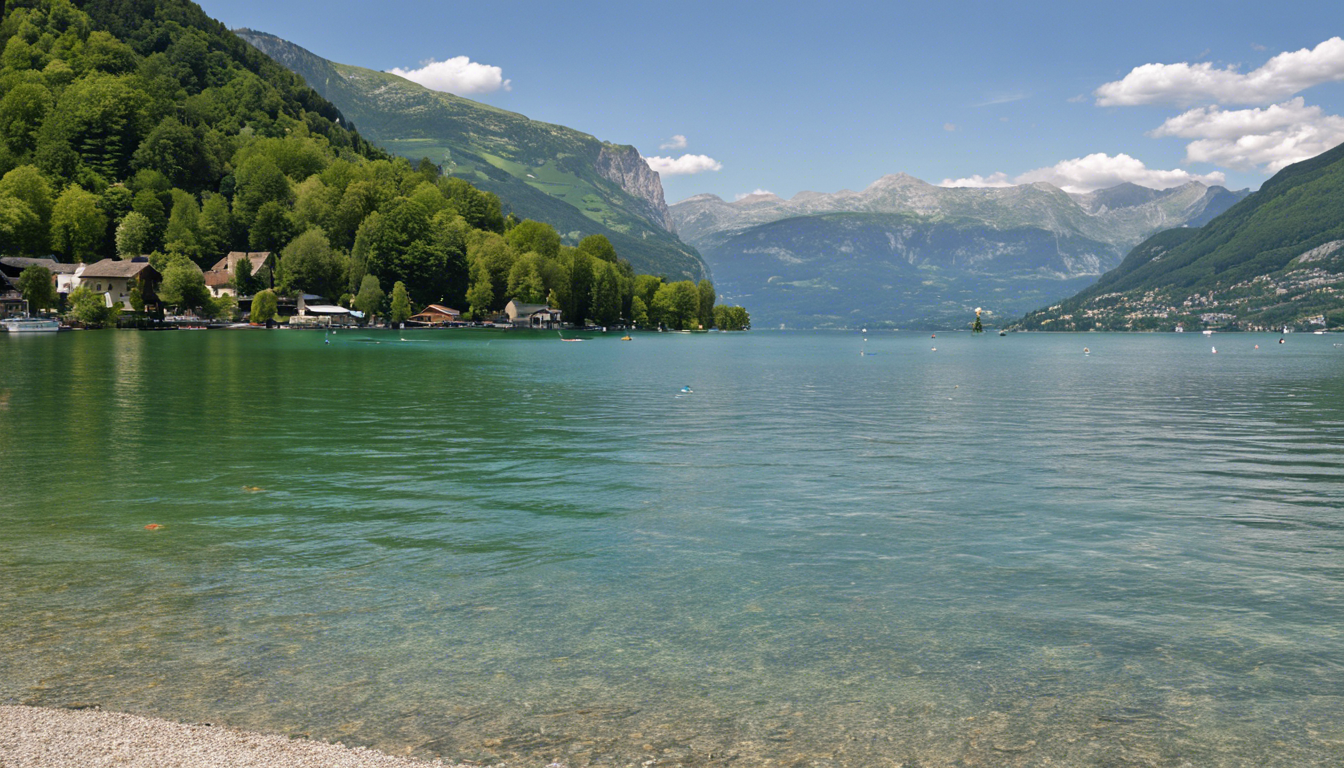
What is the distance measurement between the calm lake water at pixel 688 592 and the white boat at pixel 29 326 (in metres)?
131

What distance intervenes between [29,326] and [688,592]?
166 m

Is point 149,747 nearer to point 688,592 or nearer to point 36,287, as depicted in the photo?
point 688,592

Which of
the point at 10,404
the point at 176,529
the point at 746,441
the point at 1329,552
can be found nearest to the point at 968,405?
A: the point at 746,441

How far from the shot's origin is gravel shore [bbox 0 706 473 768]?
8.56 m

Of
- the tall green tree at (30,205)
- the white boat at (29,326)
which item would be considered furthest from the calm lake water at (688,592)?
the tall green tree at (30,205)

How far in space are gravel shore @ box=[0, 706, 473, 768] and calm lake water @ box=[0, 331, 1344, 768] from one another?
18.7 inches

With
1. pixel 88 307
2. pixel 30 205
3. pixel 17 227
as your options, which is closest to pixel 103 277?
pixel 17 227

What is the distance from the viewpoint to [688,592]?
600 inches

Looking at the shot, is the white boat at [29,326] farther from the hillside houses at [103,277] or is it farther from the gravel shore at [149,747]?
the gravel shore at [149,747]

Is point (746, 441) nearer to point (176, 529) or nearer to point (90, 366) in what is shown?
point (176, 529)

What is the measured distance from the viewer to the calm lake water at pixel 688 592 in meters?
10.0

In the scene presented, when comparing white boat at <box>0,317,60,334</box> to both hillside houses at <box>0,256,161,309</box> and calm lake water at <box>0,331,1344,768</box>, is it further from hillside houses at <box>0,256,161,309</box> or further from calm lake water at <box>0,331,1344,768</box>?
calm lake water at <box>0,331,1344,768</box>

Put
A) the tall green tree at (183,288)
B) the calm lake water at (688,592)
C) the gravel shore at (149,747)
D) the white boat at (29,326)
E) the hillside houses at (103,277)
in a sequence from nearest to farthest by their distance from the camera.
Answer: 1. the gravel shore at (149,747)
2. the calm lake water at (688,592)
3. the white boat at (29,326)
4. the hillside houses at (103,277)
5. the tall green tree at (183,288)

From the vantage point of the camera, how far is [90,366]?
233 ft
